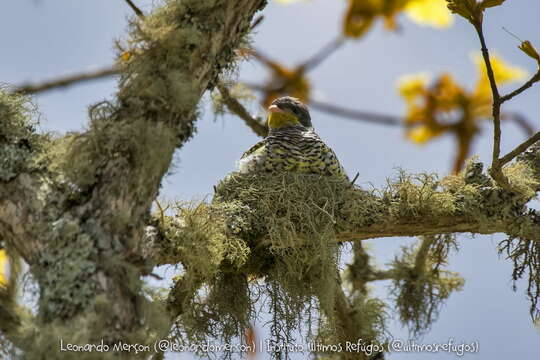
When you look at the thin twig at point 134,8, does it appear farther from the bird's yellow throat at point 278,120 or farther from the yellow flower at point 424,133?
the bird's yellow throat at point 278,120

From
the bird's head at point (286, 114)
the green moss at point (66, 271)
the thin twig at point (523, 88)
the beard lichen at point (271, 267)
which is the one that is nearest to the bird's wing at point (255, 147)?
the bird's head at point (286, 114)

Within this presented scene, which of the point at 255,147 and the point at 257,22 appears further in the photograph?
the point at 255,147

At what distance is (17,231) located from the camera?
254cm

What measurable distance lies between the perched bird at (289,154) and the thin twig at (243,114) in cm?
17

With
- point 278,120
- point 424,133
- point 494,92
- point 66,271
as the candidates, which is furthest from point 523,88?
point 278,120

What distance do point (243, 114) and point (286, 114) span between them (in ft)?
1.06

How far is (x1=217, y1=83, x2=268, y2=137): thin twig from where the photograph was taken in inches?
205

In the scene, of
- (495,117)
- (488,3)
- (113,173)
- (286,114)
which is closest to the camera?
(113,173)

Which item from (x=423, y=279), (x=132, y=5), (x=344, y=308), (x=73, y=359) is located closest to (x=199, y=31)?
(x=132, y=5)

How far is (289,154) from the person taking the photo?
4.93m

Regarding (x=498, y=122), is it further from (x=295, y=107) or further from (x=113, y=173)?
(x=295, y=107)

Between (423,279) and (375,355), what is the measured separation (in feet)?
2.84

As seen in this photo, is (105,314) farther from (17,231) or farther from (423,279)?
(423,279)

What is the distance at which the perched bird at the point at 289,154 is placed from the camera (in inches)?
191
